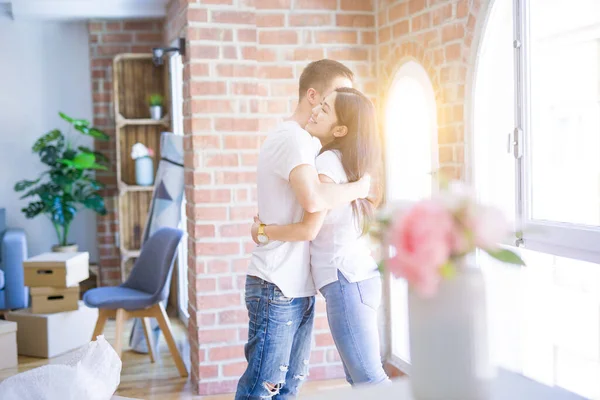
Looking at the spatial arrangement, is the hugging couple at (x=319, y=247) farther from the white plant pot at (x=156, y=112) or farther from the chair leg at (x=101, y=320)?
the white plant pot at (x=156, y=112)

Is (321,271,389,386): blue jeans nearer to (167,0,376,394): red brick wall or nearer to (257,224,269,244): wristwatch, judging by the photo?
(257,224,269,244): wristwatch

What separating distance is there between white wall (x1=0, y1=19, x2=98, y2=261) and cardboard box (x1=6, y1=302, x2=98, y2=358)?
1368 millimetres

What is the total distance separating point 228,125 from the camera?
385 cm

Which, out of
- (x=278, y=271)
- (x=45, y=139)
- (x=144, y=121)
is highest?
(x=144, y=121)

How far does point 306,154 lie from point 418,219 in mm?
1147

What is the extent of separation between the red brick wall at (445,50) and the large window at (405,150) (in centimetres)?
10

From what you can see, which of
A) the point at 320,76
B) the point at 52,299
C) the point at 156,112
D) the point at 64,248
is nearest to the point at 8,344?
the point at 52,299

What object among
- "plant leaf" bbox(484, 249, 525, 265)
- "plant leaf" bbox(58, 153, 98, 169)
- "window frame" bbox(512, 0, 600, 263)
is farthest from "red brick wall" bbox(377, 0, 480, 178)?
"plant leaf" bbox(58, 153, 98, 169)

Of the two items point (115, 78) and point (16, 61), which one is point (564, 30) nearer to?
point (115, 78)

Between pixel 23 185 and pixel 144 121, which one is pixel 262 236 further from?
pixel 23 185

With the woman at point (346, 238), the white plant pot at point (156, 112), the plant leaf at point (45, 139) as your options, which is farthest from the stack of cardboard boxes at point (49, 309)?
the woman at point (346, 238)

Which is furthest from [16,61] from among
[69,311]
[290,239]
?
[290,239]

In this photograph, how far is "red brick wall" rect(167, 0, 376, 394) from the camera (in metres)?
3.83

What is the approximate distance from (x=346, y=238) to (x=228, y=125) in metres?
1.59
